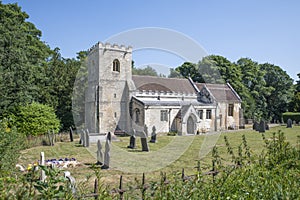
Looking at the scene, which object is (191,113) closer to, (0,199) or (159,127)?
(159,127)

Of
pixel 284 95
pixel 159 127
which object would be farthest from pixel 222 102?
pixel 284 95

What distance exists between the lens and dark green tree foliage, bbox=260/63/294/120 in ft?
149

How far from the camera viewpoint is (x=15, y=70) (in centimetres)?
2014

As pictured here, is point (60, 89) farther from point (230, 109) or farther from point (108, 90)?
point (230, 109)

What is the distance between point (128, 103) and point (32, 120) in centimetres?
993

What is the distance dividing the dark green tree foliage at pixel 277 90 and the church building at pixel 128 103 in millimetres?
22474

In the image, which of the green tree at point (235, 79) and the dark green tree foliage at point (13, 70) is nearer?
the dark green tree foliage at point (13, 70)

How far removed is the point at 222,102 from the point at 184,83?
5437mm

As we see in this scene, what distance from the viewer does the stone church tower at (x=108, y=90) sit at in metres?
25.7

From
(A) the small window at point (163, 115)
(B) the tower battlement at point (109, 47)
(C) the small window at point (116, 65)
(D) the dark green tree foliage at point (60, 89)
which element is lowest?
(A) the small window at point (163, 115)

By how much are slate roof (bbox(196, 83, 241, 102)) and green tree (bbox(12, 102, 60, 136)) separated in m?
19.8

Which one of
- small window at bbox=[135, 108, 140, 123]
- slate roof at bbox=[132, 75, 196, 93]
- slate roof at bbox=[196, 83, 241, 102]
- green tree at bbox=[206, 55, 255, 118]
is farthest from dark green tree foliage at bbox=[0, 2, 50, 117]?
green tree at bbox=[206, 55, 255, 118]

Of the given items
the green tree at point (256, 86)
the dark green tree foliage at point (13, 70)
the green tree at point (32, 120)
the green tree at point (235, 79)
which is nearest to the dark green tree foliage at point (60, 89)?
the dark green tree foliage at point (13, 70)

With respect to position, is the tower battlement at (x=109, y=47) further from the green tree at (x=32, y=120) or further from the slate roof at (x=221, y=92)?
the slate roof at (x=221, y=92)
